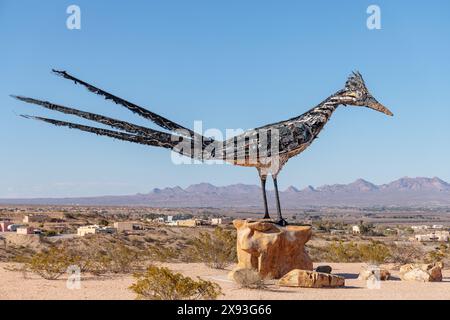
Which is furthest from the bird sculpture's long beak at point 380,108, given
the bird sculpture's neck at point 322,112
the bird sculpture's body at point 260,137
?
the bird sculpture's neck at point 322,112

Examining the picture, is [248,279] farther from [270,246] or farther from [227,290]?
[270,246]

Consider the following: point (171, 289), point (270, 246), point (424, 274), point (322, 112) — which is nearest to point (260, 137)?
point (322, 112)

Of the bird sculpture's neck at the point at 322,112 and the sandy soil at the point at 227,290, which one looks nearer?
the sandy soil at the point at 227,290

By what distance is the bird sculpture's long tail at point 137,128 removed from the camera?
42.8 ft

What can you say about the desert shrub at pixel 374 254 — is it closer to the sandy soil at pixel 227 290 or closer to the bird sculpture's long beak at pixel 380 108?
the sandy soil at pixel 227 290

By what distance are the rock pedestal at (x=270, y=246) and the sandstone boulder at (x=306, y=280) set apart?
95cm

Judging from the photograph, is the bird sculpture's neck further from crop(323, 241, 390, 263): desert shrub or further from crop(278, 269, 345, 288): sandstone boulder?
crop(323, 241, 390, 263): desert shrub

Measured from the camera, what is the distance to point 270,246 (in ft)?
51.9

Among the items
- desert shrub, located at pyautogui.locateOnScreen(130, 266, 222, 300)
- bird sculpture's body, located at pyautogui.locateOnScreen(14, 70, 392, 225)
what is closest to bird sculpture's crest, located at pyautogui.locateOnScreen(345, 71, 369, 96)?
bird sculpture's body, located at pyautogui.locateOnScreen(14, 70, 392, 225)

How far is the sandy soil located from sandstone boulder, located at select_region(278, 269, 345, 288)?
257mm

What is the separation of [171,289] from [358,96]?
7580mm
